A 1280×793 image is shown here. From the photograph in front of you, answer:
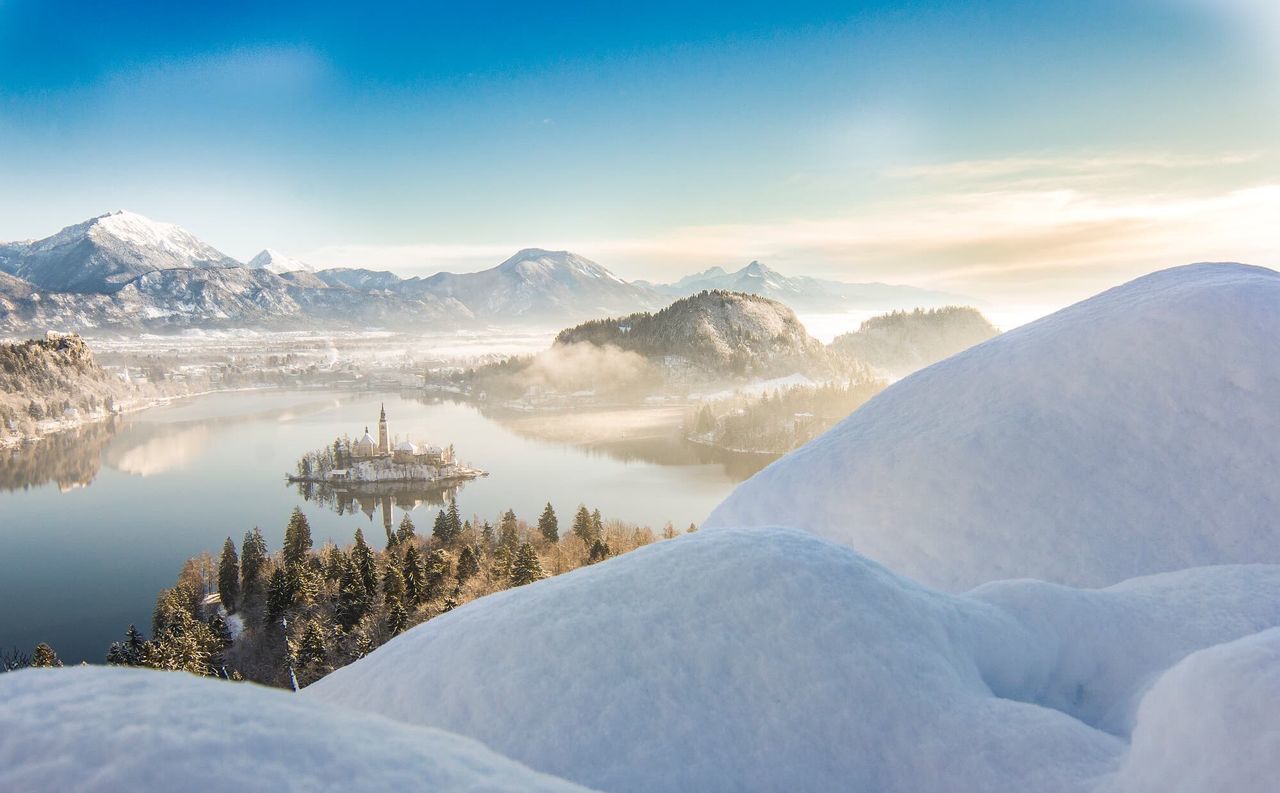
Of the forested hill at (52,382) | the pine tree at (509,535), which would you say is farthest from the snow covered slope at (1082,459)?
the forested hill at (52,382)

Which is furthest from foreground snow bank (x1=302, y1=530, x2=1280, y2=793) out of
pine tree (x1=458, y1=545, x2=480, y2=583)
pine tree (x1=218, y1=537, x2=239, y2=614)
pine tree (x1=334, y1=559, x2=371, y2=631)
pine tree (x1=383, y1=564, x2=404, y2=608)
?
pine tree (x1=218, y1=537, x2=239, y2=614)

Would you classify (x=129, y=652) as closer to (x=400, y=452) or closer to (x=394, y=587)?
(x=394, y=587)

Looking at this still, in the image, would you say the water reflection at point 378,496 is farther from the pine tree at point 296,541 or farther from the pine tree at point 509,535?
the pine tree at point 509,535

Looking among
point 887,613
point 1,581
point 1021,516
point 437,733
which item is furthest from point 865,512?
point 1,581

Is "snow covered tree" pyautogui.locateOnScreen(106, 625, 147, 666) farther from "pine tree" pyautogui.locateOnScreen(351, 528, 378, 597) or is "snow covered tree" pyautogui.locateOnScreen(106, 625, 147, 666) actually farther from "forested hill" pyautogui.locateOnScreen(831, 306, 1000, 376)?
"forested hill" pyautogui.locateOnScreen(831, 306, 1000, 376)

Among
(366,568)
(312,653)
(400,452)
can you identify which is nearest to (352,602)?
(366,568)
